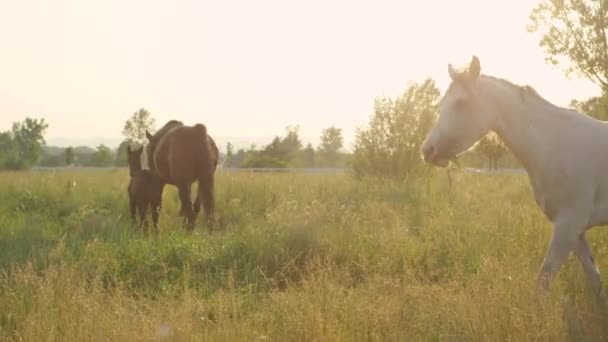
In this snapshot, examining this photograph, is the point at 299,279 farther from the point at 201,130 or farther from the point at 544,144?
the point at 201,130

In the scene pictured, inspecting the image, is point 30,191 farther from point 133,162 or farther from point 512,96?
point 512,96

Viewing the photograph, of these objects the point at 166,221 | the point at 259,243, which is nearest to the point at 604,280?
the point at 259,243

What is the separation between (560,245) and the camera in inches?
180

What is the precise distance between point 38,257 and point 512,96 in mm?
4983

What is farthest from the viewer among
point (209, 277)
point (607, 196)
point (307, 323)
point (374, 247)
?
point (374, 247)

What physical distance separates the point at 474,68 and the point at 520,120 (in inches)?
24.5

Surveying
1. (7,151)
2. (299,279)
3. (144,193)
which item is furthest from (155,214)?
(7,151)

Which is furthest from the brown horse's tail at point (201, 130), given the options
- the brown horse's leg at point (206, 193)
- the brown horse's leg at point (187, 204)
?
the brown horse's leg at point (187, 204)

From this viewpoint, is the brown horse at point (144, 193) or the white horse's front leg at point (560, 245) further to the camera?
the brown horse at point (144, 193)

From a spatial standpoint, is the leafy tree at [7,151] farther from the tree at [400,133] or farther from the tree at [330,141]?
the tree at [400,133]

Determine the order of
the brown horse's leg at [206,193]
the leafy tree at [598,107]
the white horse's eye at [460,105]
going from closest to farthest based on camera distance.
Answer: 1. the white horse's eye at [460,105]
2. the brown horse's leg at [206,193]
3. the leafy tree at [598,107]

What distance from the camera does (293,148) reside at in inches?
1917

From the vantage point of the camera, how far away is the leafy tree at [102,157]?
184ft

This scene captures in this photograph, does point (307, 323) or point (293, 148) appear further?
point (293, 148)
